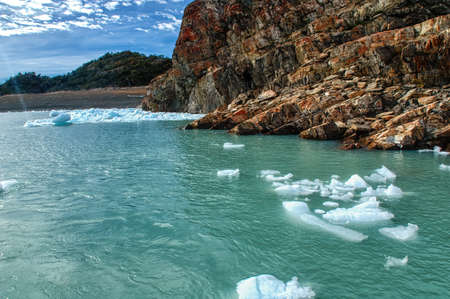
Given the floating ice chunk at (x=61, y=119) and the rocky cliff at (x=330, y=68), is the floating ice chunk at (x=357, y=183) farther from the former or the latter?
the floating ice chunk at (x=61, y=119)

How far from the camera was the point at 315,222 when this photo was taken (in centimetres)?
599

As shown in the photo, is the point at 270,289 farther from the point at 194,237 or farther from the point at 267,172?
the point at 267,172

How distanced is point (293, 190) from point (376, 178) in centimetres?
278

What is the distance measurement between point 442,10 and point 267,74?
14297 millimetres

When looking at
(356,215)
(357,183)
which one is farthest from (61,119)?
(356,215)

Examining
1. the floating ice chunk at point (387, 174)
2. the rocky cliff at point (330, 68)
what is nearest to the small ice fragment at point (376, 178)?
the floating ice chunk at point (387, 174)

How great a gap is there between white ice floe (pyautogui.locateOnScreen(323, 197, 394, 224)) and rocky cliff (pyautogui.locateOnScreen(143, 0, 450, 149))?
8079 mm

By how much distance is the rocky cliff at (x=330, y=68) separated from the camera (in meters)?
15.3

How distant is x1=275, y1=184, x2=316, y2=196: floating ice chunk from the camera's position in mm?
7796

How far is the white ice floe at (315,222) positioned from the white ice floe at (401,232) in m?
0.46

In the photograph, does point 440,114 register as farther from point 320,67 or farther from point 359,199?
point 320,67

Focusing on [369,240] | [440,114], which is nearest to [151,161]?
[369,240]

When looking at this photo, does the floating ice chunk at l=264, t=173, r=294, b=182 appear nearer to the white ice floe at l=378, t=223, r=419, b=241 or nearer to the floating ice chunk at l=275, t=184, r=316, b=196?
the floating ice chunk at l=275, t=184, r=316, b=196

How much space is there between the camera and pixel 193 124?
2525cm
